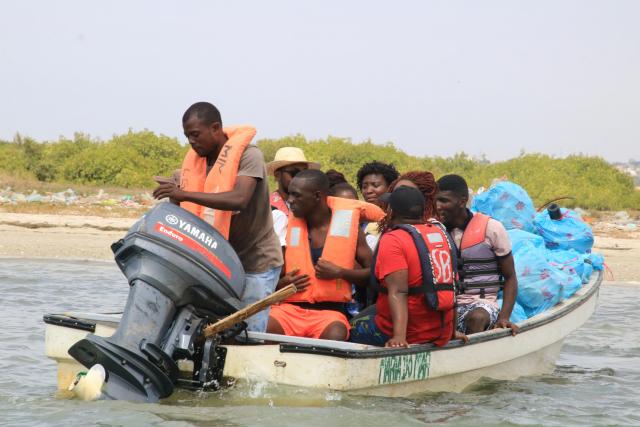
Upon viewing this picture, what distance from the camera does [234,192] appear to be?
5.12m

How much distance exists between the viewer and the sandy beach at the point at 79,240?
15.5m

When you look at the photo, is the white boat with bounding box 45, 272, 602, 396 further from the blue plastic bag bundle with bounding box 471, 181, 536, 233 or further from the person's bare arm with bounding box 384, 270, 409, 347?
the blue plastic bag bundle with bounding box 471, 181, 536, 233

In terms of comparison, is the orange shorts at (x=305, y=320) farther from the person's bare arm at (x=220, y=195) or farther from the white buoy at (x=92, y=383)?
the white buoy at (x=92, y=383)

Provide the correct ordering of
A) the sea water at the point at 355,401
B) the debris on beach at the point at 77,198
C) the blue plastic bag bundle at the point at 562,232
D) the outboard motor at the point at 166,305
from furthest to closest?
the debris on beach at the point at 77,198 < the blue plastic bag bundle at the point at 562,232 < the sea water at the point at 355,401 < the outboard motor at the point at 166,305

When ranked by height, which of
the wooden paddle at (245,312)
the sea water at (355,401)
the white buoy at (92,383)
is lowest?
the sea water at (355,401)

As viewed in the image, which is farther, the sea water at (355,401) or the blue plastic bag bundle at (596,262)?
the blue plastic bag bundle at (596,262)

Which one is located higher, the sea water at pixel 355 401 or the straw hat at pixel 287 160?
the straw hat at pixel 287 160

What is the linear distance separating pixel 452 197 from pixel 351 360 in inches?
66.5

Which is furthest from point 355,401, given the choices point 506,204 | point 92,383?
point 506,204

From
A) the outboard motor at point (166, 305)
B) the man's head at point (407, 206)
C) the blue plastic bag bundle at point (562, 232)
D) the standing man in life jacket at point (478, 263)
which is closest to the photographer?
the outboard motor at point (166, 305)

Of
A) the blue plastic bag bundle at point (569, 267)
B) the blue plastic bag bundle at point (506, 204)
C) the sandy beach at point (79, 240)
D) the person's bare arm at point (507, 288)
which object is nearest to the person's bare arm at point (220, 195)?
the person's bare arm at point (507, 288)

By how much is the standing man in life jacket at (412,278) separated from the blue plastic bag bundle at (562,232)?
3.09 m

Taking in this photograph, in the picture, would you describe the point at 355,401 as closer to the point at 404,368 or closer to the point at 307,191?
the point at 404,368

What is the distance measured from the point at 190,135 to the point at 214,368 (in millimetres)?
1251
